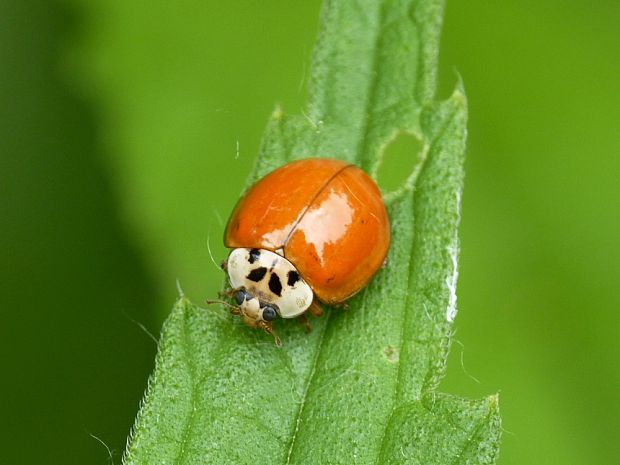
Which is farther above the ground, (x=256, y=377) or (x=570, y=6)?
(x=570, y=6)

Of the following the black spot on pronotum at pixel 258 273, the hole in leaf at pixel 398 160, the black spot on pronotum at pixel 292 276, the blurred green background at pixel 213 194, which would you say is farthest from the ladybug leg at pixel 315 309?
the blurred green background at pixel 213 194

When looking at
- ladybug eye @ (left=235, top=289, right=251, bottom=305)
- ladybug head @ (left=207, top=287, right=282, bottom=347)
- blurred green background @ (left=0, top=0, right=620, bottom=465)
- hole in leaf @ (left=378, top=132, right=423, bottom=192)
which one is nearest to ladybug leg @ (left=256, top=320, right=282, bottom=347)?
ladybug head @ (left=207, top=287, right=282, bottom=347)

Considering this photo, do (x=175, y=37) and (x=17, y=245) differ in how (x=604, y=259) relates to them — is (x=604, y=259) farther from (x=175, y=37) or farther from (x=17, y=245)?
(x=17, y=245)

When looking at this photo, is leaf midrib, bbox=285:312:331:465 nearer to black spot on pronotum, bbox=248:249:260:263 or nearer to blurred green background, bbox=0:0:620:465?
black spot on pronotum, bbox=248:249:260:263

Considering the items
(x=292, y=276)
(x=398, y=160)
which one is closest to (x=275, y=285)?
(x=292, y=276)

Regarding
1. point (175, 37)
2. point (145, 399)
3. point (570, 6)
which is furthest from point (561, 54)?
point (145, 399)

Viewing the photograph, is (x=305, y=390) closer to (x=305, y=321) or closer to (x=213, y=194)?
(x=305, y=321)
